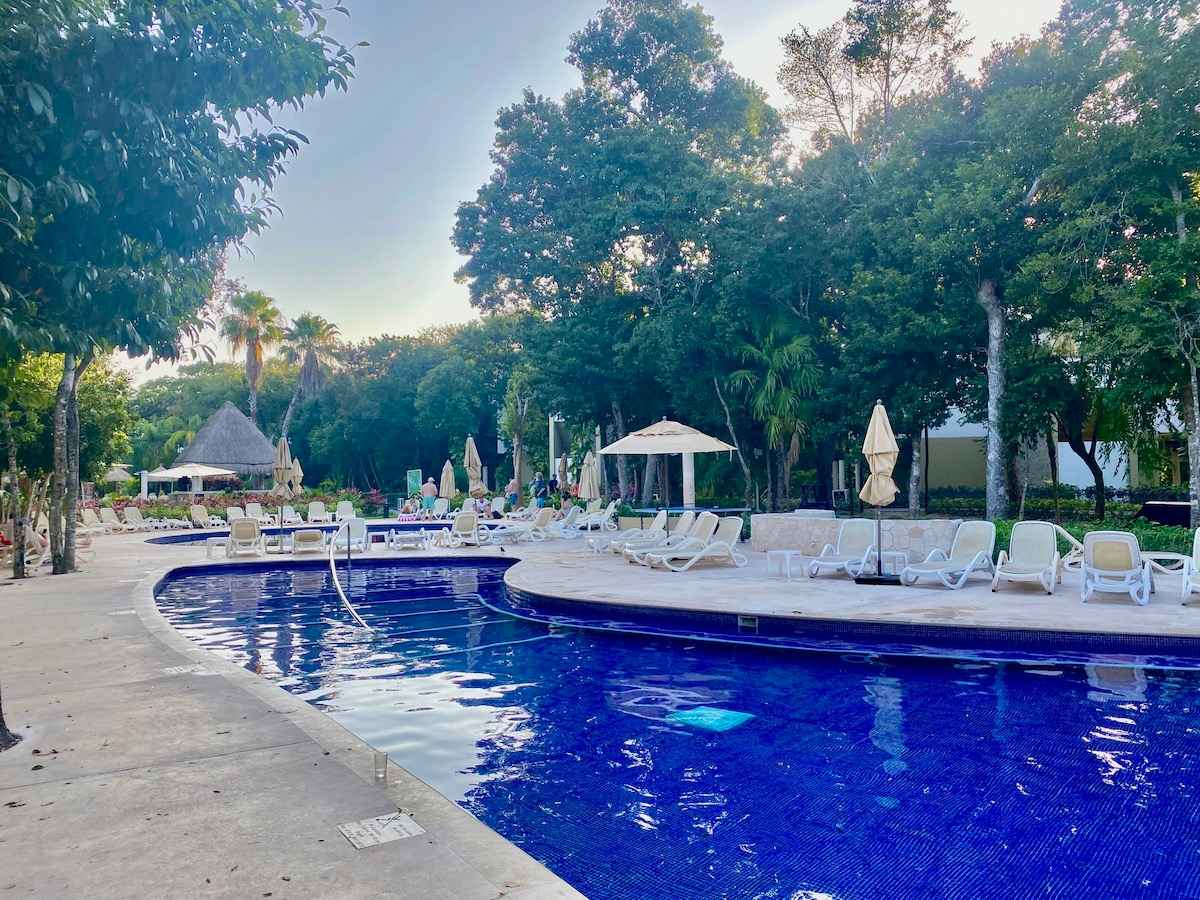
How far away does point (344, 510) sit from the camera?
84.9 feet

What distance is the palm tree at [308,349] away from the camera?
42781 millimetres

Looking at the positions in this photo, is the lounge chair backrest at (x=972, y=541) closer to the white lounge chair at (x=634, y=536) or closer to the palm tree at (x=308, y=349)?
the white lounge chair at (x=634, y=536)

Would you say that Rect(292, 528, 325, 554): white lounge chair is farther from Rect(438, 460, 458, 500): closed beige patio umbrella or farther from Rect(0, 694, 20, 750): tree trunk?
Rect(0, 694, 20, 750): tree trunk

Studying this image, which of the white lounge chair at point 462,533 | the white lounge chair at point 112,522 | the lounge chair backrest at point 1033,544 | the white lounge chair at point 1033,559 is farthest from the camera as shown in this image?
the white lounge chair at point 112,522

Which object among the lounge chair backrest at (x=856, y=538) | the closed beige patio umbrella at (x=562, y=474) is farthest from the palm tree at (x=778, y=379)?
the closed beige patio umbrella at (x=562, y=474)

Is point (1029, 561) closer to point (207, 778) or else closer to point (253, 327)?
point (207, 778)

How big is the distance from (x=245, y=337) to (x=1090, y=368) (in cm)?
3520

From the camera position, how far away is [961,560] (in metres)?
11.0

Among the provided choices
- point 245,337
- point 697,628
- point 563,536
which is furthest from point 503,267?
point 697,628

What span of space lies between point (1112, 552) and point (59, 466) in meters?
14.8

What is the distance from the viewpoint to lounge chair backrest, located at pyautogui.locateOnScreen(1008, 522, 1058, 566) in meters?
10.3

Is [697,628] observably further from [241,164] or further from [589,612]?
[241,164]

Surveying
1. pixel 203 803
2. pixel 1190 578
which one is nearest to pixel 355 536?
pixel 203 803

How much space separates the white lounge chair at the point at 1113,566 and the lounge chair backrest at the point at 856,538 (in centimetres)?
→ 294
